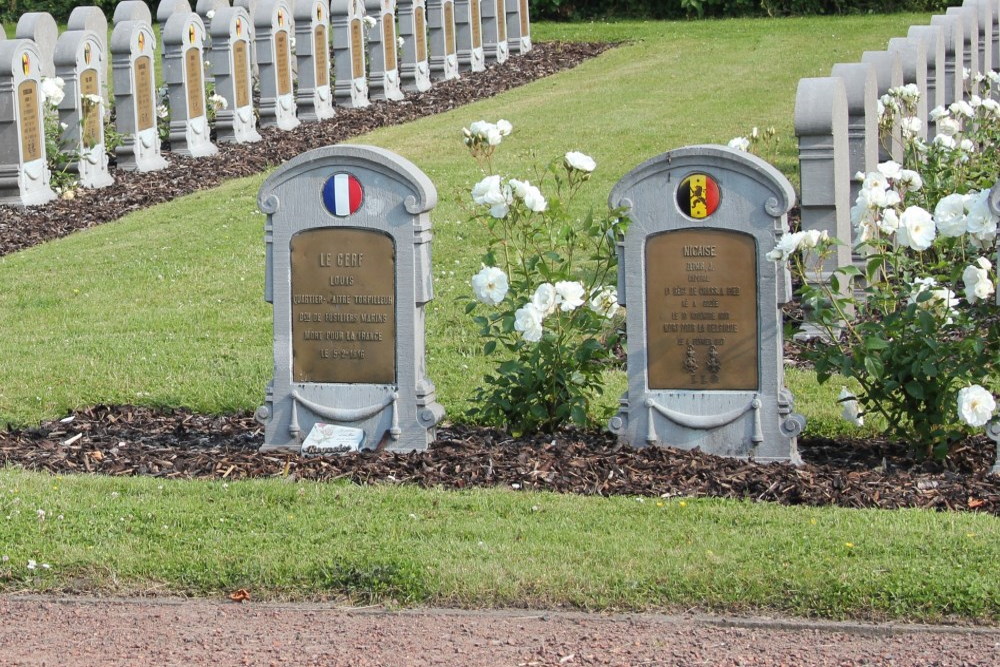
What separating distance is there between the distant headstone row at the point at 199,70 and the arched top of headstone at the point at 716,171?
9.03m

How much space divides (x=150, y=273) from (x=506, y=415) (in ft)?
15.9

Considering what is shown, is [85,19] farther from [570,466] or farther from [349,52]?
[570,466]

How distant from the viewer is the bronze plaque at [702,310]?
22.0ft

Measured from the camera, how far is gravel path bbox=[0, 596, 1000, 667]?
15.5 ft

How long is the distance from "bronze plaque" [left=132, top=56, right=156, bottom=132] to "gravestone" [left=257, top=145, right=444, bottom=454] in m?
9.89

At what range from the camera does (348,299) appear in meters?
6.98

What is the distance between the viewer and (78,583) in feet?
17.9

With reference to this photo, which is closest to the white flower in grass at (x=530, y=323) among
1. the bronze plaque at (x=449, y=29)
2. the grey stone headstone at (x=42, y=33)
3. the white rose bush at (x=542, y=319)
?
the white rose bush at (x=542, y=319)

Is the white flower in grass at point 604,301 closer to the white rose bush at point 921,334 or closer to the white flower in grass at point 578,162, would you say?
the white flower in grass at point 578,162

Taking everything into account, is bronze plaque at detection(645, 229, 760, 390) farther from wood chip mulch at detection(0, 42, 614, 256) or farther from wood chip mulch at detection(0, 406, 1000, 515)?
wood chip mulch at detection(0, 42, 614, 256)

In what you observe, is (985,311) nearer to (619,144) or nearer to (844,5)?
(619,144)

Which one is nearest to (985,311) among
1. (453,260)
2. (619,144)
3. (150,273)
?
→ (453,260)

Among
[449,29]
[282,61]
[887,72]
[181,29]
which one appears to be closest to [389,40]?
[449,29]

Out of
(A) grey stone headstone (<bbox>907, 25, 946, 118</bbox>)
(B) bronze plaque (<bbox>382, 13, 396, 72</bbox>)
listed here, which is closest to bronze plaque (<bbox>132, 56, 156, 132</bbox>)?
(B) bronze plaque (<bbox>382, 13, 396, 72</bbox>)
